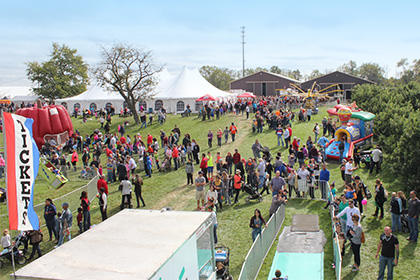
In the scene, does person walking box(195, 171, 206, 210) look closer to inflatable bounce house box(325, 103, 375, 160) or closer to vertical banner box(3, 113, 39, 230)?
vertical banner box(3, 113, 39, 230)

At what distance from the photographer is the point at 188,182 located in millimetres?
17812

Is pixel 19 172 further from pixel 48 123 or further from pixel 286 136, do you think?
pixel 48 123

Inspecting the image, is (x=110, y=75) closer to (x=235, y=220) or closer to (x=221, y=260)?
(x=235, y=220)

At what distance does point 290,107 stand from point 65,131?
64.7 ft

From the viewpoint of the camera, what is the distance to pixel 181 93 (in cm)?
3888

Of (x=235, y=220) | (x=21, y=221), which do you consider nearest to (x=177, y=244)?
(x=21, y=221)

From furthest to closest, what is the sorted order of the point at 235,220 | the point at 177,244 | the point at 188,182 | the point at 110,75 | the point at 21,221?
1. the point at 110,75
2. the point at 188,182
3. the point at 235,220
4. the point at 21,221
5. the point at 177,244

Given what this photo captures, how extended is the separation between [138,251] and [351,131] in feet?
55.8

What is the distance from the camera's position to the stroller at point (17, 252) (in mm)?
11219

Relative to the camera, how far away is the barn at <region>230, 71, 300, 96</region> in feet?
199

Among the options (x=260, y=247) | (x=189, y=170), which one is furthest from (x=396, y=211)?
(x=189, y=170)

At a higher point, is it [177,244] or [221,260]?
[177,244]

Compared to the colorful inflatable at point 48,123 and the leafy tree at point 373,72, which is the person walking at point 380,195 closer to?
the colorful inflatable at point 48,123

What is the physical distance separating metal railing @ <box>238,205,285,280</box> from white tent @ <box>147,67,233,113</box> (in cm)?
2710
